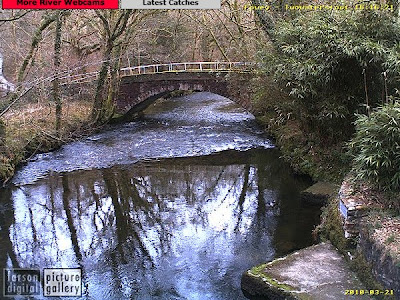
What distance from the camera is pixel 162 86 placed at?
2159 centimetres

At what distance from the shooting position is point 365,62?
10391mm

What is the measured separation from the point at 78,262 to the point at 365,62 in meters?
7.87

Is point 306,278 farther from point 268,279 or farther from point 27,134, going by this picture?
point 27,134

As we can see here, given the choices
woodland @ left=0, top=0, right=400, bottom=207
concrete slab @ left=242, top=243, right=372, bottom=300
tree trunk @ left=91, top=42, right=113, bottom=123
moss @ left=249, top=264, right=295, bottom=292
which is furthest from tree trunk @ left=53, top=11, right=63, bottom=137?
concrete slab @ left=242, top=243, right=372, bottom=300

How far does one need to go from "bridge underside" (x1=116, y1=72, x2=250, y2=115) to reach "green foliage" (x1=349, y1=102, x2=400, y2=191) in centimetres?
1259

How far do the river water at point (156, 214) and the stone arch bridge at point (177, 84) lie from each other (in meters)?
2.67

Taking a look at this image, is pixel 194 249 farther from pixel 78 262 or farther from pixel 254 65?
pixel 254 65

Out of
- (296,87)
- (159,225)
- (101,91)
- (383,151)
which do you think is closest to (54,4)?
(159,225)

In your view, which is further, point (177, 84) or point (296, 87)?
point (177, 84)

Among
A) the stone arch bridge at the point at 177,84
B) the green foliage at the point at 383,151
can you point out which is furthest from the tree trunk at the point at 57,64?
the green foliage at the point at 383,151

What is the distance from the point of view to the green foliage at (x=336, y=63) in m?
10.3

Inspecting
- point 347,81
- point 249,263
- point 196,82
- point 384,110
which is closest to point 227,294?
point 249,263

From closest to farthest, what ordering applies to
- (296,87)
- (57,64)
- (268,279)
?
(268,279), (296,87), (57,64)

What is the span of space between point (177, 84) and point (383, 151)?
48.9 feet
